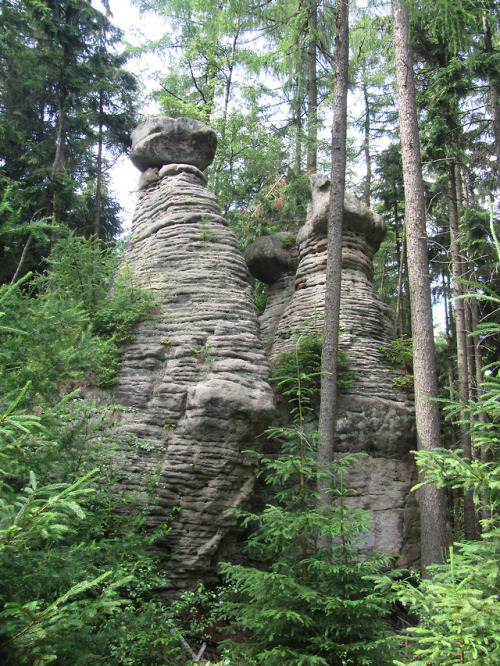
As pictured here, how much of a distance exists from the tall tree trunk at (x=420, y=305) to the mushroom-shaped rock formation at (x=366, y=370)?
1054mm

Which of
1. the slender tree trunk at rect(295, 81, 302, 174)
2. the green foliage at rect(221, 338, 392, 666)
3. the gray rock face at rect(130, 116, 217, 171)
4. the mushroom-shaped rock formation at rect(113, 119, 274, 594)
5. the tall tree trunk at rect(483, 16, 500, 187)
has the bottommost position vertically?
the green foliage at rect(221, 338, 392, 666)

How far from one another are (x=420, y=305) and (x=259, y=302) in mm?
7195

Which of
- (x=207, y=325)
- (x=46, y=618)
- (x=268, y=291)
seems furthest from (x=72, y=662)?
(x=268, y=291)

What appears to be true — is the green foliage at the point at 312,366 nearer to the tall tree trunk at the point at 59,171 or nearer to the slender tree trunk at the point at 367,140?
the tall tree trunk at the point at 59,171

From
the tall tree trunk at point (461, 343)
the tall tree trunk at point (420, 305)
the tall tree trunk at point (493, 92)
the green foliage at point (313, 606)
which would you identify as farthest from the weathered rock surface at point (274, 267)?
the green foliage at point (313, 606)

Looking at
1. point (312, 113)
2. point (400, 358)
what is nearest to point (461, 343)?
point (400, 358)

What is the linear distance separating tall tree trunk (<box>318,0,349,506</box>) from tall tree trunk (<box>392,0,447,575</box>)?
1.12 m

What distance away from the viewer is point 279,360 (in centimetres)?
1081

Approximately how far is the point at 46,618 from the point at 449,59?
48.5ft

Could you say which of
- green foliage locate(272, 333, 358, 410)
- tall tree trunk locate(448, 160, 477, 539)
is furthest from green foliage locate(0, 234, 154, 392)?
tall tree trunk locate(448, 160, 477, 539)

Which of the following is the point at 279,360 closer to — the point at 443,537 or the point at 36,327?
the point at 443,537

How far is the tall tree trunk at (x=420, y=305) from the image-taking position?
7.46 meters

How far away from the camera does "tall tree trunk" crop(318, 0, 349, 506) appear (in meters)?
8.38

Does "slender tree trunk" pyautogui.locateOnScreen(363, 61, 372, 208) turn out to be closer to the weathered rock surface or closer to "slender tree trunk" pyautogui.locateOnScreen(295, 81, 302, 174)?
"slender tree trunk" pyautogui.locateOnScreen(295, 81, 302, 174)
